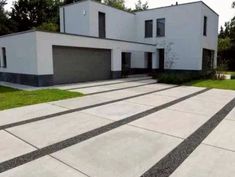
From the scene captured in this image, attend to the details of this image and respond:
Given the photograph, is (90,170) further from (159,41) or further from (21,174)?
(159,41)

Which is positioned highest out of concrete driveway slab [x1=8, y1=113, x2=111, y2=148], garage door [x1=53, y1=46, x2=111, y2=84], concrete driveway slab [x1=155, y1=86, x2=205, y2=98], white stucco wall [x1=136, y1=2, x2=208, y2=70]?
white stucco wall [x1=136, y1=2, x2=208, y2=70]

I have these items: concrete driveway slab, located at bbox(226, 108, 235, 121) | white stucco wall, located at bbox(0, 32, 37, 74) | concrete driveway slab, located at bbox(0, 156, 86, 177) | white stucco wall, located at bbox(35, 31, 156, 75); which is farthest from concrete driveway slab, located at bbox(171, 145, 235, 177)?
white stucco wall, located at bbox(0, 32, 37, 74)

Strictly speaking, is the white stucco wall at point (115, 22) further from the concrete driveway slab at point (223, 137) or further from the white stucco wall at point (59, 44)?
the concrete driveway slab at point (223, 137)

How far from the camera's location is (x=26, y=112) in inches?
235

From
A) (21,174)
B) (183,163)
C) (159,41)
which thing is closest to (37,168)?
(21,174)

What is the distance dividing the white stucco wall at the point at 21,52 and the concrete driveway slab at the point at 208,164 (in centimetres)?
973

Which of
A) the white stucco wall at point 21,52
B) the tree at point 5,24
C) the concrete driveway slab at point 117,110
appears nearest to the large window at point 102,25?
the white stucco wall at point 21,52

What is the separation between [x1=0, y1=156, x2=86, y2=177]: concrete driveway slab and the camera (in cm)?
280

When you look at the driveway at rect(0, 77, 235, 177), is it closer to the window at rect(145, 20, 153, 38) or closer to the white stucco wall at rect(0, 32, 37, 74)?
the white stucco wall at rect(0, 32, 37, 74)

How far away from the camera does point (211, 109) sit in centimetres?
648

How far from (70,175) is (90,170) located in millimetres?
275

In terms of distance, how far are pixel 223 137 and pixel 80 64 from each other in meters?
10.5

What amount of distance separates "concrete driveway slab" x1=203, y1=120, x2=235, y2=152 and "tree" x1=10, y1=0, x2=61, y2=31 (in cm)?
2964

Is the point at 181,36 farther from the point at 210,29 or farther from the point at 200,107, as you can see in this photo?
the point at 200,107
